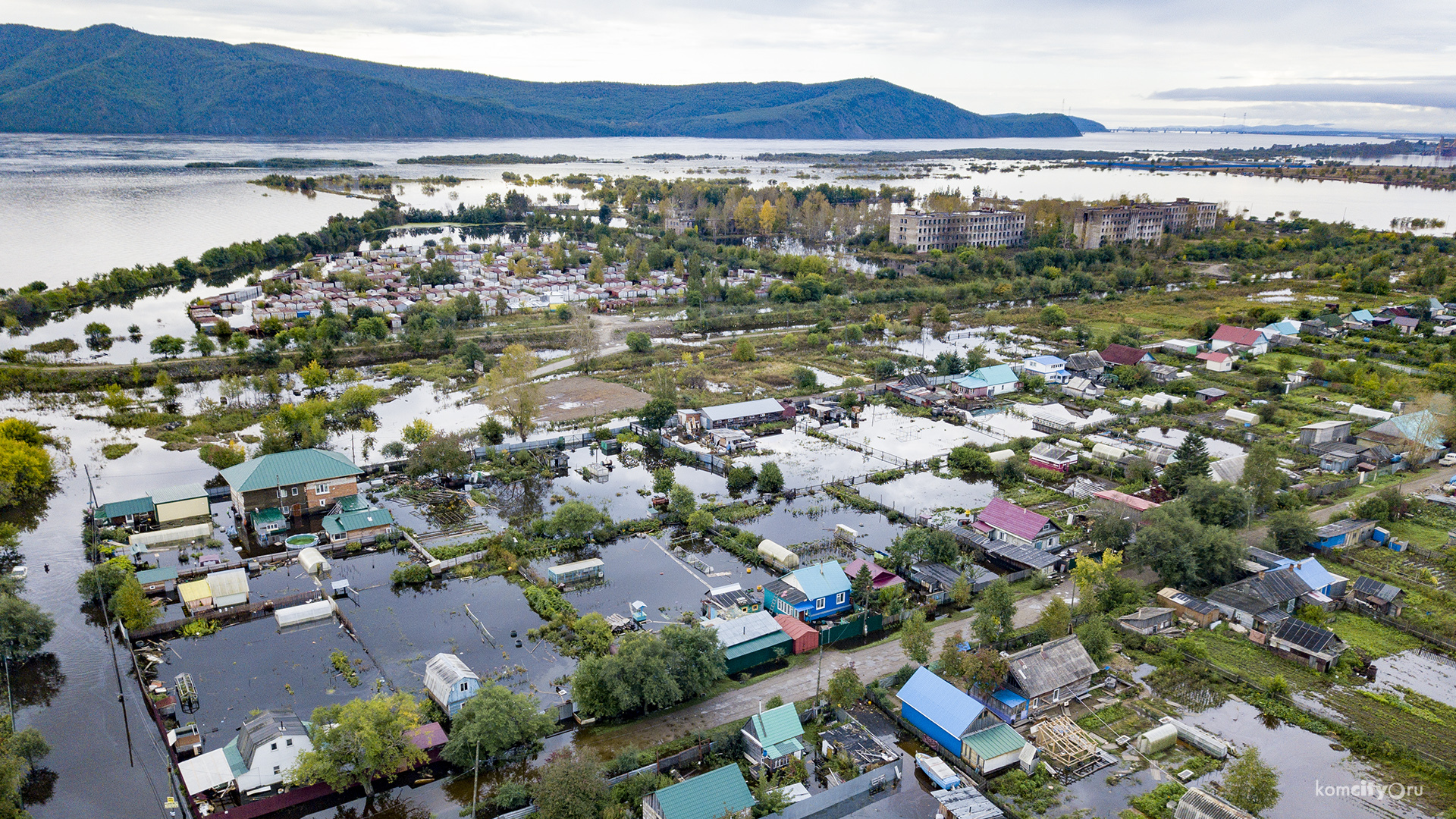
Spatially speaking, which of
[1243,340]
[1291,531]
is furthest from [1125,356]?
[1291,531]

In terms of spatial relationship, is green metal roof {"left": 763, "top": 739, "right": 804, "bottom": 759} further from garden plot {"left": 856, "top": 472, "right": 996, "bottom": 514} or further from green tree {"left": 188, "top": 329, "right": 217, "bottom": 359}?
green tree {"left": 188, "top": 329, "right": 217, "bottom": 359}

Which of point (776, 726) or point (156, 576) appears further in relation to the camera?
point (156, 576)

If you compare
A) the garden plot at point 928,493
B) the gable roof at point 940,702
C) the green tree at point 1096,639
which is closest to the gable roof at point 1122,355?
the garden plot at point 928,493

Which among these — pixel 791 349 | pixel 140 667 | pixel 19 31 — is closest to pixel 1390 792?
pixel 140 667

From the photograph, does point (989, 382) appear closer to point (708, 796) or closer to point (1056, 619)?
point (1056, 619)

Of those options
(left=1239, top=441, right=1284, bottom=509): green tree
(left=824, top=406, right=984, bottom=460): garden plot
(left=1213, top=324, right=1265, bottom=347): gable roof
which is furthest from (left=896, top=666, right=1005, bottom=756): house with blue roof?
(left=1213, top=324, right=1265, bottom=347): gable roof

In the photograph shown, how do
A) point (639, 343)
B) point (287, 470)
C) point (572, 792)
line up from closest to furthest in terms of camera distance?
point (572, 792) < point (287, 470) < point (639, 343)

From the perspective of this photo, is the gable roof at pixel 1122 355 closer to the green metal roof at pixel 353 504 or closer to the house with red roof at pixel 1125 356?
the house with red roof at pixel 1125 356
